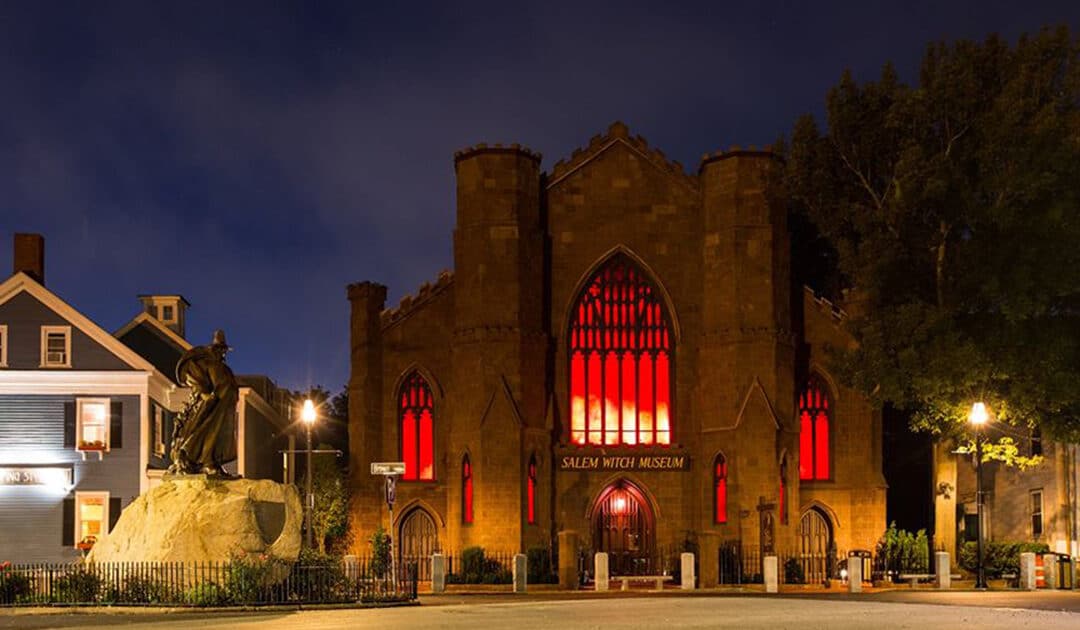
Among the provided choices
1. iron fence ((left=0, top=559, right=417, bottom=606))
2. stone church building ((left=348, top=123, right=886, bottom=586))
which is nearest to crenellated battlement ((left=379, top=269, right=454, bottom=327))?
stone church building ((left=348, top=123, right=886, bottom=586))

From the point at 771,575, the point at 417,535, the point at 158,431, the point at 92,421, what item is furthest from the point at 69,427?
the point at 771,575

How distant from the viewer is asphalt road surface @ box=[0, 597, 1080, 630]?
22.2m

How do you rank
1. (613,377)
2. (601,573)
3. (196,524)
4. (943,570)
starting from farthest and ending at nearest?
1. (613,377)
2. (601,573)
3. (943,570)
4. (196,524)

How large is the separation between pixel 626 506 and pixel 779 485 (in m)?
5.42

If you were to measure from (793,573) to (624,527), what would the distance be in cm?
671

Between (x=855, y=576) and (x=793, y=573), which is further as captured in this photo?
(x=793, y=573)

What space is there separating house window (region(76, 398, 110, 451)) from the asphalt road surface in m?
17.8

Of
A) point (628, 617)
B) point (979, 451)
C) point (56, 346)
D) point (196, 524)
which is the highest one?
point (56, 346)

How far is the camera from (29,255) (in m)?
47.5

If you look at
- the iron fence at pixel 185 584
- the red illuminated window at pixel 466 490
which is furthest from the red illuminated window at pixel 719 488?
the iron fence at pixel 185 584

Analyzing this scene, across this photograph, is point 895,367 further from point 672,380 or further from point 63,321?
point 63,321

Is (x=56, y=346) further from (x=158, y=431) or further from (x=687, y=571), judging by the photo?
(x=687, y=571)

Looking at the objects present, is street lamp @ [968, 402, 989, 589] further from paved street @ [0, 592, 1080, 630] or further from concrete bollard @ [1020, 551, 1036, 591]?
paved street @ [0, 592, 1080, 630]

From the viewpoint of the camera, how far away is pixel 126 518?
26984 mm
